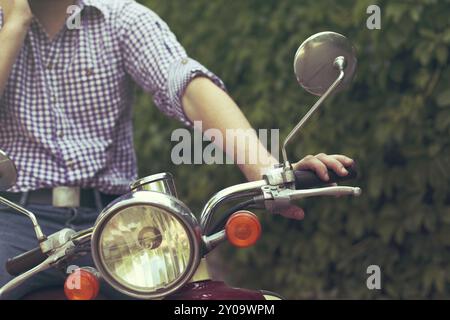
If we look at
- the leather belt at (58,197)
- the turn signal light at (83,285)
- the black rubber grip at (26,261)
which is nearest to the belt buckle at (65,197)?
the leather belt at (58,197)

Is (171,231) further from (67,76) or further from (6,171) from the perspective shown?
(67,76)

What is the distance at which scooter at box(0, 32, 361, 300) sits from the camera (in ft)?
5.69

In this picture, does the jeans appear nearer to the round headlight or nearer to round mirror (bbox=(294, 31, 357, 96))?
the round headlight

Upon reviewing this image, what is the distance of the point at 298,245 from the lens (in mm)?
4727

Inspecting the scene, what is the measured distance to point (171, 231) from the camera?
175 centimetres

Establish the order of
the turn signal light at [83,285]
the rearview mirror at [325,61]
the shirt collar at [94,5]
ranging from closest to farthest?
the turn signal light at [83,285] → the rearview mirror at [325,61] → the shirt collar at [94,5]

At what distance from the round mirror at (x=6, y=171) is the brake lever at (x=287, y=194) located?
0.47 meters

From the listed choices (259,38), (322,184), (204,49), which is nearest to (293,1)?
(259,38)

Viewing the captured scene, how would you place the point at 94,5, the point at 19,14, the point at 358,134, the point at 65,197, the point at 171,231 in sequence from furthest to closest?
the point at 358,134 → the point at 94,5 → the point at 65,197 → the point at 19,14 → the point at 171,231

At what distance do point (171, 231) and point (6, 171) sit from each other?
38 cm

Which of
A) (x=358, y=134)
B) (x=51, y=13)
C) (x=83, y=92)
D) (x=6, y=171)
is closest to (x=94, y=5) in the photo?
(x=51, y=13)

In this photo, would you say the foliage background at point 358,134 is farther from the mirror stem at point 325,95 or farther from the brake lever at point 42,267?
the brake lever at point 42,267

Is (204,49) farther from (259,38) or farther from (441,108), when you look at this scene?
(441,108)

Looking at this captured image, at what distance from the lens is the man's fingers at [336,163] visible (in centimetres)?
190
